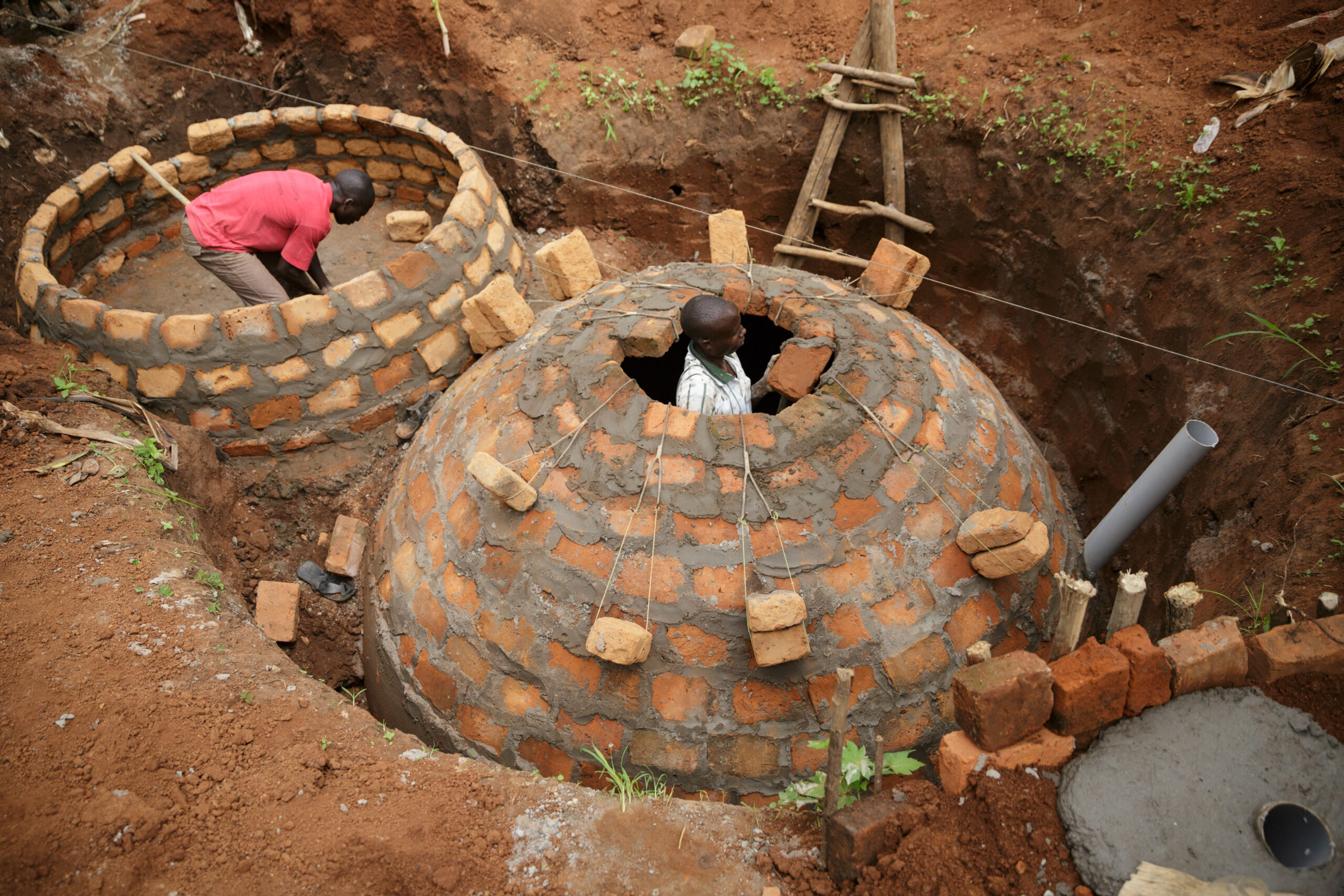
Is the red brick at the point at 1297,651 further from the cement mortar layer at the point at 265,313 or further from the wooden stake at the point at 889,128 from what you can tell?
the cement mortar layer at the point at 265,313

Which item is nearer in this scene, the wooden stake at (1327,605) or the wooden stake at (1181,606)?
the wooden stake at (1181,606)

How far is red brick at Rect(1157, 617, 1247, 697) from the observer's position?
2.43 m

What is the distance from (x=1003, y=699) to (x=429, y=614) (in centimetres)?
227

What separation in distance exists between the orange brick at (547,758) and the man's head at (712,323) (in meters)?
1.78

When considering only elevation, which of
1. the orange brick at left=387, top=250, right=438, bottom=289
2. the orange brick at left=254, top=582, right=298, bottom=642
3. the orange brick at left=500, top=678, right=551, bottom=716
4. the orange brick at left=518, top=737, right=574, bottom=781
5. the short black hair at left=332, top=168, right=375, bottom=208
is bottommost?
the orange brick at left=254, top=582, right=298, bottom=642

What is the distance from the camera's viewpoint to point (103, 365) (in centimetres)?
461

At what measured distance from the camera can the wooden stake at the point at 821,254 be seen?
579 cm

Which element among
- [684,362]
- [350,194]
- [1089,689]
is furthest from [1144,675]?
[350,194]

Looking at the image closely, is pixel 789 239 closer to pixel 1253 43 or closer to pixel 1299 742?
pixel 1253 43

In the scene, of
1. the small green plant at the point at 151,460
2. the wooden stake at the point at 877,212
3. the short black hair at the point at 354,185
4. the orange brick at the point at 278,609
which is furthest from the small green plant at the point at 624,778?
the wooden stake at the point at 877,212

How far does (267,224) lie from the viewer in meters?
4.96

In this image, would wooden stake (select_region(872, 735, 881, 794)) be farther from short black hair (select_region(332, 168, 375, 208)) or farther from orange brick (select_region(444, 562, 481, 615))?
short black hair (select_region(332, 168, 375, 208))

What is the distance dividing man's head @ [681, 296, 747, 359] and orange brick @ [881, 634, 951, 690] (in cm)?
144

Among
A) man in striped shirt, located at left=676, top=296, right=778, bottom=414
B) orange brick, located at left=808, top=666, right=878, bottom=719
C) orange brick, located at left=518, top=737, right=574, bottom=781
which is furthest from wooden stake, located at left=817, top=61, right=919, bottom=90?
orange brick, located at left=518, top=737, right=574, bottom=781
